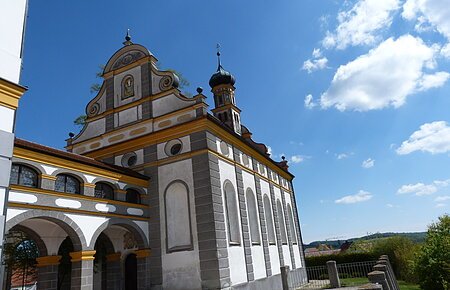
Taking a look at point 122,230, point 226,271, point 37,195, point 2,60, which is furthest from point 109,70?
point 2,60

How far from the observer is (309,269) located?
98.3 ft

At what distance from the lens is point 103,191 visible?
14070 mm

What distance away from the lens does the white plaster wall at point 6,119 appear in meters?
5.52

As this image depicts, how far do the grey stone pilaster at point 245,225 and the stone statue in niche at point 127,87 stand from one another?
7.26 meters

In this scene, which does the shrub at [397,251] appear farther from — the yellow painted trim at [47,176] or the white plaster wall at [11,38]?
the white plaster wall at [11,38]

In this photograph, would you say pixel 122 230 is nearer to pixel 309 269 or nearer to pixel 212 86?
pixel 212 86

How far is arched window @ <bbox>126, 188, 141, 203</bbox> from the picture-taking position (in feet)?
51.2

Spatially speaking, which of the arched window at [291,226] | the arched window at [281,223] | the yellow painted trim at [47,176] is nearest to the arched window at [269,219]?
the arched window at [281,223]

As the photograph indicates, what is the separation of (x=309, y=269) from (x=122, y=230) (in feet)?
65.2

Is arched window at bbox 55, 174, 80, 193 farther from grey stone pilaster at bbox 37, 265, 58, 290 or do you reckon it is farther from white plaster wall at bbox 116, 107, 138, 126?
white plaster wall at bbox 116, 107, 138, 126

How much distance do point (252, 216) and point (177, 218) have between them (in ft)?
19.3

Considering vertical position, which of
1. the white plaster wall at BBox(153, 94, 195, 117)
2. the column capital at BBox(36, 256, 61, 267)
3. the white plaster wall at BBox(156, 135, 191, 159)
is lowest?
the column capital at BBox(36, 256, 61, 267)

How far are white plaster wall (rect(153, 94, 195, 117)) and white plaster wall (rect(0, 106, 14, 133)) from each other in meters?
11.0

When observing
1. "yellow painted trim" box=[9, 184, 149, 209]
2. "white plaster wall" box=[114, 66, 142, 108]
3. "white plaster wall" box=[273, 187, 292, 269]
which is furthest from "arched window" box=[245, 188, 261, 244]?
"white plaster wall" box=[114, 66, 142, 108]
